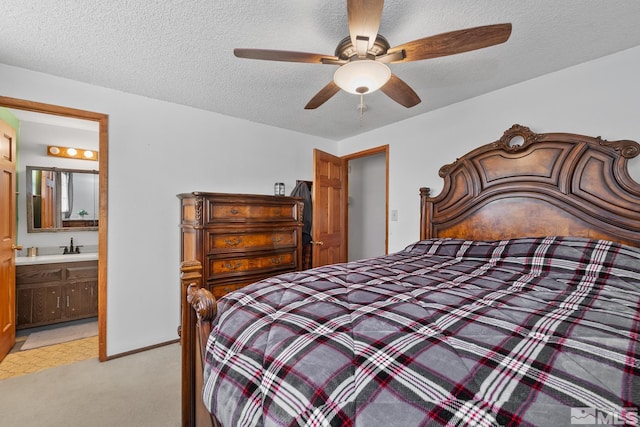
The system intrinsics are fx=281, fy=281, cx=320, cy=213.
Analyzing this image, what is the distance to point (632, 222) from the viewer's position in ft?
6.03

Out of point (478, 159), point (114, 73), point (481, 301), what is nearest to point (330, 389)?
point (481, 301)

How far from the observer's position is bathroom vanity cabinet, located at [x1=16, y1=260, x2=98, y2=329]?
3.00m

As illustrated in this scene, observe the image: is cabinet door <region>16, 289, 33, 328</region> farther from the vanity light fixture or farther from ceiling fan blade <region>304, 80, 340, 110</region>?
ceiling fan blade <region>304, 80, 340, 110</region>

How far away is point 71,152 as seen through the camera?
3.59 m

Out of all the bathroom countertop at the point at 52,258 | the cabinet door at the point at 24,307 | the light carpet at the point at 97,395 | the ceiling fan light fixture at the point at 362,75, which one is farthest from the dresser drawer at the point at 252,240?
the cabinet door at the point at 24,307

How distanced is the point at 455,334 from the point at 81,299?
4.08 metres

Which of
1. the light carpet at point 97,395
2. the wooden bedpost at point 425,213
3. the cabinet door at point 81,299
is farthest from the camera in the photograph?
the cabinet door at point 81,299

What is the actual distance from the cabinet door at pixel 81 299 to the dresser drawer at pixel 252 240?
1954 mm

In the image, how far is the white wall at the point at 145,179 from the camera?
A: 2520 mm

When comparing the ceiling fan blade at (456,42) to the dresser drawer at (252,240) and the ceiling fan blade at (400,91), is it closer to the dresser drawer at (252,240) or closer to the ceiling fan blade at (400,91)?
the ceiling fan blade at (400,91)

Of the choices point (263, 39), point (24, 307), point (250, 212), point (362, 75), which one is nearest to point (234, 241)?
point (250, 212)

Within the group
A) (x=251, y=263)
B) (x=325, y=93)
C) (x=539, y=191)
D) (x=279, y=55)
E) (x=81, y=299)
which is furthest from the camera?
(x=81, y=299)

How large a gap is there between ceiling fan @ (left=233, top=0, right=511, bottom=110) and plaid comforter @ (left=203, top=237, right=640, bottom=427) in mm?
1121

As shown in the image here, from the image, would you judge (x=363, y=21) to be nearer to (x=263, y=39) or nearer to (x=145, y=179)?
(x=263, y=39)
